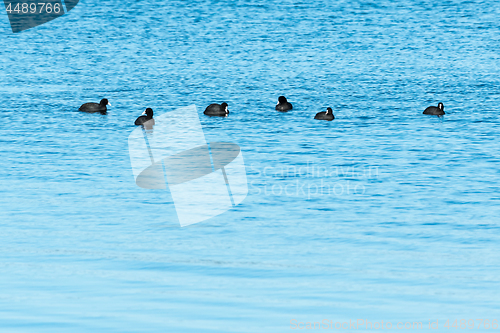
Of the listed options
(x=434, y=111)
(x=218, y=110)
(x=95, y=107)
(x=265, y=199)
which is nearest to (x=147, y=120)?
(x=218, y=110)

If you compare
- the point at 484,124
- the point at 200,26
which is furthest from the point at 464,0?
the point at 484,124

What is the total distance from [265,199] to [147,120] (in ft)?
36.7

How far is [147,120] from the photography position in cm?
2852

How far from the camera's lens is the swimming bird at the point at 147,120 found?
28.1 m

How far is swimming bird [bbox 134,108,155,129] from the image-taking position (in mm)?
28095

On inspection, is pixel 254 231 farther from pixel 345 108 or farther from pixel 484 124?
pixel 345 108

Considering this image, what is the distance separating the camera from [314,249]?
568 inches

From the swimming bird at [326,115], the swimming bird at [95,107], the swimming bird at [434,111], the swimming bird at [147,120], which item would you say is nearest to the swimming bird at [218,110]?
the swimming bird at [147,120]

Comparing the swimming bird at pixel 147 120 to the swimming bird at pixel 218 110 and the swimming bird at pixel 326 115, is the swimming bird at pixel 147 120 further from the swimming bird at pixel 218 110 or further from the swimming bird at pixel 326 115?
the swimming bird at pixel 326 115

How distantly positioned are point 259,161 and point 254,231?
22.1 ft

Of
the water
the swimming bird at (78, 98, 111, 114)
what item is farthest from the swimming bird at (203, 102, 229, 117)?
the swimming bird at (78, 98, 111, 114)

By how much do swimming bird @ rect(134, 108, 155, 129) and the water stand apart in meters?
0.60

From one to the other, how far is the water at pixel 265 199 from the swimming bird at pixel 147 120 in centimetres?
60

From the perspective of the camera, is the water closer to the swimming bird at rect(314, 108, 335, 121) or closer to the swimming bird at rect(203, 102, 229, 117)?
the swimming bird at rect(314, 108, 335, 121)
